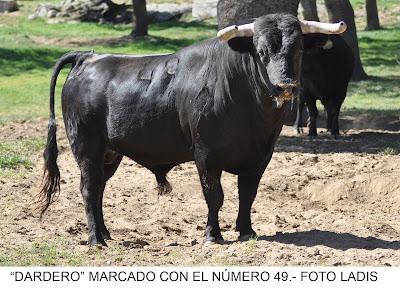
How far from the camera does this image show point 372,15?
32.7 m

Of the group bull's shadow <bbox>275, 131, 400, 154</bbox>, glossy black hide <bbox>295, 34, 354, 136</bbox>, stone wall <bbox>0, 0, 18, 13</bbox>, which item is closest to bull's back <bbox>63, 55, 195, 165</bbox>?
bull's shadow <bbox>275, 131, 400, 154</bbox>

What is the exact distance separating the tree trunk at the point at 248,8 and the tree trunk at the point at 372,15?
16280 mm

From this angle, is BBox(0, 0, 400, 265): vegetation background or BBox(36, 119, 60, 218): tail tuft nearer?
BBox(36, 119, 60, 218): tail tuft

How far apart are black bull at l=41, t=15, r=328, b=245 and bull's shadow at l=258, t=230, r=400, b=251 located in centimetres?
46

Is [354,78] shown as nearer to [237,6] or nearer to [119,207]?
[237,6]

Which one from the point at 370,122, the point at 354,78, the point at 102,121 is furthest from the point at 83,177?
the point at 354,78

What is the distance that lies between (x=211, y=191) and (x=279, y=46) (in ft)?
5.05

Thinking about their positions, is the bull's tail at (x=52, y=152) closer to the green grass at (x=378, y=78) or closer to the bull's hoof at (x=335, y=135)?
the bull's hoof at (x=335, y=135)

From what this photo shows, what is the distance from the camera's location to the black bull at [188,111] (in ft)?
29.6

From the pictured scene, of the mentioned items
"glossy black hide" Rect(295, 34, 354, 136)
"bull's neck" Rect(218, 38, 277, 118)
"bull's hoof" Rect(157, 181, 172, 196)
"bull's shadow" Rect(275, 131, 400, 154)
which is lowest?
"bull's shadow" Rect(275, 131, 400, 154)

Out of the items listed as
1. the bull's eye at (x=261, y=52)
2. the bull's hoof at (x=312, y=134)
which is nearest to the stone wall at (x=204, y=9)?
the bull's hoof at (x=312, y=134)

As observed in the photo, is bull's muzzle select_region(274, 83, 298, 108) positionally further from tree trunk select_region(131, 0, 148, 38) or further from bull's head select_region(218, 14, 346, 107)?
tree trunk select_region(131, 0, 148, 38)

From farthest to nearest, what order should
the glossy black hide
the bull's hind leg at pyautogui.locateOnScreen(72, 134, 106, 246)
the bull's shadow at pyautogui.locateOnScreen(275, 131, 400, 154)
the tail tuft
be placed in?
the glossy black hide
the bull's shadow at pyautogui.locateOnScreen(275, 131, 400, 154)
the tail tuft
the bull's hind leg at pyautogui.locateOnScreen(72, 134, 106, 246)

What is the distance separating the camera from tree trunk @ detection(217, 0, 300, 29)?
15820 millimetres
